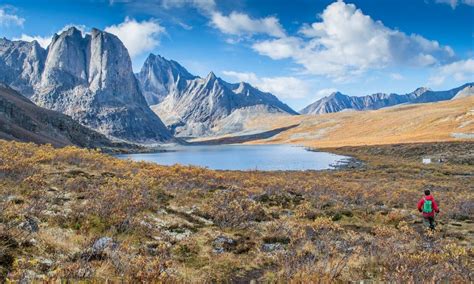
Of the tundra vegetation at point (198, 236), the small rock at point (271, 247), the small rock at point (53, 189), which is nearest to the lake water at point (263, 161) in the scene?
the tundra vegetation at point (198, 236)

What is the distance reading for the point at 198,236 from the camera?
1379 cm

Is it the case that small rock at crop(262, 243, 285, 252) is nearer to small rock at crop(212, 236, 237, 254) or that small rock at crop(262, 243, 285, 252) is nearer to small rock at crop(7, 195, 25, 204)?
small rock at crop(212, 236, 237, 254)

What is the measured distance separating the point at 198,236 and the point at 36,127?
13064cm

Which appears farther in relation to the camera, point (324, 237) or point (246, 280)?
point (324, 237)

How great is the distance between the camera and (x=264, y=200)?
22.4 meters

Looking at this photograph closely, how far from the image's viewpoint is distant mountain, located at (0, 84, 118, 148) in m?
93.5

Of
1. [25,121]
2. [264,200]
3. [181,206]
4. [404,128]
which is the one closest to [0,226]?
[181,206]

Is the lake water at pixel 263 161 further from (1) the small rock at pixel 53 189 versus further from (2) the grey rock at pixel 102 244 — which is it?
(2) the grey rock at pixel 102 244

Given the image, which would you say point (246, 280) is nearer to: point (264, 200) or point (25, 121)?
point (264, 200)

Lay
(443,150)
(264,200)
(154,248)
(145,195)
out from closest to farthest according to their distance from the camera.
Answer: (154,248) < (145,195) < (264,200) < (443,150)

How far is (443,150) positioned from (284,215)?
82664 mm

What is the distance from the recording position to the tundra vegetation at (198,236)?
888 cm

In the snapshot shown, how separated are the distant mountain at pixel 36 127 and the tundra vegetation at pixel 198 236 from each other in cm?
7210

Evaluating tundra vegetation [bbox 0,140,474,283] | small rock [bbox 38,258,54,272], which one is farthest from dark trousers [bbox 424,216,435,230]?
small rock [bbox 38,258,54,272]
